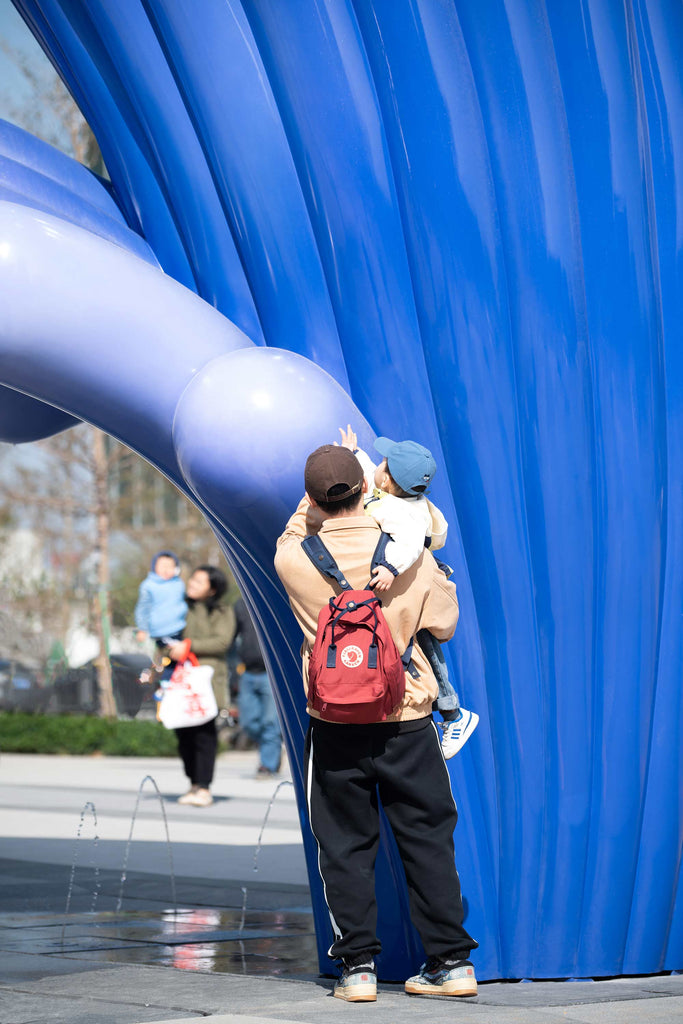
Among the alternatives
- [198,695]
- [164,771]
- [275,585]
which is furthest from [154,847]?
[164,771]

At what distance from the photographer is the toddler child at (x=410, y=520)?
3969 millimetres

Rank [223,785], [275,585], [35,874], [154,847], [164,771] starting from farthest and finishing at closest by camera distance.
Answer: [164,771] < [223,785] < [154,847] < [35,874] < [275,585]

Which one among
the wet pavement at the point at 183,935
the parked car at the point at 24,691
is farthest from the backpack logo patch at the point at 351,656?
the parked car at the point at 24,691

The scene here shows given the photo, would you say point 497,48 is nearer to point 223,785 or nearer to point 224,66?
point 224,66

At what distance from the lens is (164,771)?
14953mm

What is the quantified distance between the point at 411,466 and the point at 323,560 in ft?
1.21

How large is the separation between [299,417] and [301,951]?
220 cm

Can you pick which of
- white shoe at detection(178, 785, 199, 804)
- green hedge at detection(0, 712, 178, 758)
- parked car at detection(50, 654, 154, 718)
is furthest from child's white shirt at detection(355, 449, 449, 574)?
parked car at detection(50, 654, 154, 718)

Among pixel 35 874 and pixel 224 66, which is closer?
pixel 224 66

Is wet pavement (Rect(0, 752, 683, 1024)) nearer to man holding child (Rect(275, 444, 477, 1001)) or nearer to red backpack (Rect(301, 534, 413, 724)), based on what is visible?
man holding child (Rect(275, 444, 477, 1001))

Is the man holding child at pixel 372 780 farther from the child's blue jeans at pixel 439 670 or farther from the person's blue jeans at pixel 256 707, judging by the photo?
the person's blue jeans at pixel 256 707

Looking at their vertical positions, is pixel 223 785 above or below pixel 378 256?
below

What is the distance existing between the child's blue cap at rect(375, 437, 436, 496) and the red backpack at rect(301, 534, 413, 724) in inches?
13.9

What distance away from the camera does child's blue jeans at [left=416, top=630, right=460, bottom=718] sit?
13.7ft
